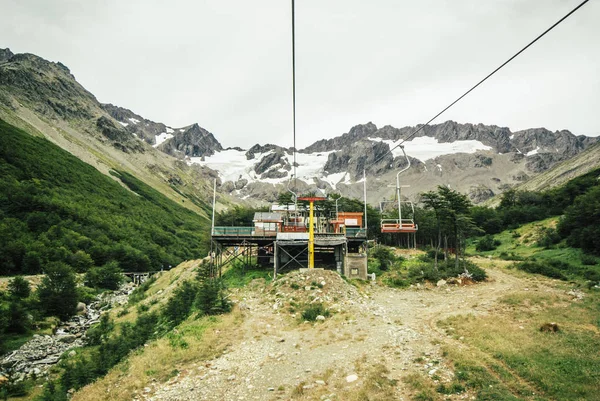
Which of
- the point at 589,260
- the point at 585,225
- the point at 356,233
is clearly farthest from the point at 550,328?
the point at 585,225

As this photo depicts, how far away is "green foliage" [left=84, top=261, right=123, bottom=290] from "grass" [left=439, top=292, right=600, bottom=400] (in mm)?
57699

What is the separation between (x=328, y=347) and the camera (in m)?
14.7

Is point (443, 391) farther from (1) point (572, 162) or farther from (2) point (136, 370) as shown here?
(1) point (572, 162)

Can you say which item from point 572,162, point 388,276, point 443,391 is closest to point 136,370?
point 443,391

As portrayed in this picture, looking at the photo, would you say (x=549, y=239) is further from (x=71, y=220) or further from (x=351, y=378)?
(x=71, y=220)

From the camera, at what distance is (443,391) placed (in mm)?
9641

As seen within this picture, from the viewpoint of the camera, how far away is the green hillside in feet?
201

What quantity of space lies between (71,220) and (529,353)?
91.6 metres

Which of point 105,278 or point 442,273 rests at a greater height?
point 442,273

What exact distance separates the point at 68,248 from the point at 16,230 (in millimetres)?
9575

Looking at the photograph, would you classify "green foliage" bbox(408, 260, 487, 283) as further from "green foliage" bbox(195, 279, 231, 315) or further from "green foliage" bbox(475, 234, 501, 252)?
"green foliage" bbox(475, 234, 501, 252)

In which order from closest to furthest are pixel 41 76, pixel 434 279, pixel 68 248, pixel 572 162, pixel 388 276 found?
pixel 434 279 < pixel 388 276 < pixel 68 248 < pixel 572 162 < pixel 41 76

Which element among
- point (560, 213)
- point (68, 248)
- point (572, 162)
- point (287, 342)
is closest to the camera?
point (287, 342)

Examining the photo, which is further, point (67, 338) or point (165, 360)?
point (67, 338)
